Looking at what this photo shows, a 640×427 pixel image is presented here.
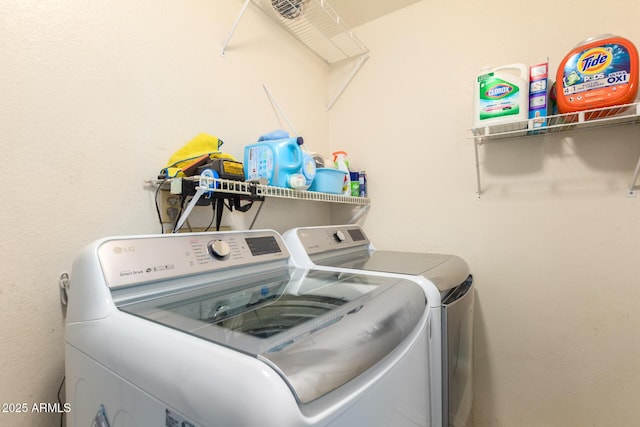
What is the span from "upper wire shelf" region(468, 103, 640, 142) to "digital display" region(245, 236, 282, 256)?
1.22m

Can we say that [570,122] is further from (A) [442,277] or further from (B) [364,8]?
(B) [364,8]

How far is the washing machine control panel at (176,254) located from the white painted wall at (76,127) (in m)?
0.31

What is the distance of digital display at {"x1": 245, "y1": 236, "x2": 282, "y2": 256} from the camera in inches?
48.9

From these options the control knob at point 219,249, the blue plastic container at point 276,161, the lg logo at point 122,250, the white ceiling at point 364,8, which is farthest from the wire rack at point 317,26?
the lg logo at point 122,250

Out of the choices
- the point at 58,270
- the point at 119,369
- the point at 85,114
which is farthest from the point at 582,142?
the point at 58,270

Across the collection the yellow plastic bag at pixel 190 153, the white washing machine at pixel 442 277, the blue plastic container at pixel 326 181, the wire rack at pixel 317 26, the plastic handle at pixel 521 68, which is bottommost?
the white washing machine at pixel 442 277

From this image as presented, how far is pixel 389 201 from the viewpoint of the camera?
2.14 metres

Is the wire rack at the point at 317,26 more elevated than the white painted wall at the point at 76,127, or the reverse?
the wire rack at the point at 317,26

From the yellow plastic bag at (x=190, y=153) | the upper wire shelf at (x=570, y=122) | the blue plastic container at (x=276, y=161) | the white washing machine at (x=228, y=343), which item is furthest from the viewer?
the blue plastic container at (x=276, y=161)

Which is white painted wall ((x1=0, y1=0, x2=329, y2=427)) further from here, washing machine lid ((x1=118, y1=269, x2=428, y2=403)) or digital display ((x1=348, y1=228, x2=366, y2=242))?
digital display ((x1=348, y1=228, x2=366, y2=242))

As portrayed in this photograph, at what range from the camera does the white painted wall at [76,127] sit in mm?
896

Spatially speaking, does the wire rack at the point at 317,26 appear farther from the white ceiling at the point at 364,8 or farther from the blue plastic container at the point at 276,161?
the blue plastic container at the point at 276,161

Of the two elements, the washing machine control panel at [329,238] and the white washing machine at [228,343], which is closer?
the white washing machine at [228,343]

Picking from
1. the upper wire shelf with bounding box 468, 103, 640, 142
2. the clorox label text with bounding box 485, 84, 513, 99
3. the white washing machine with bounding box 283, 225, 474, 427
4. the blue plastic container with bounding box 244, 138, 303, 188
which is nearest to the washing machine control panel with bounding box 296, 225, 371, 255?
the white washing machine with bounding box 283, 225, 474, 427
